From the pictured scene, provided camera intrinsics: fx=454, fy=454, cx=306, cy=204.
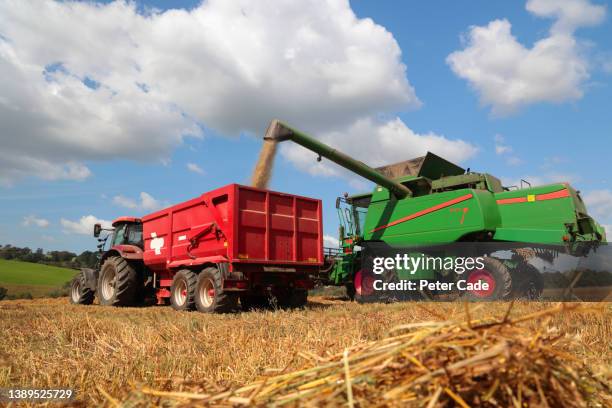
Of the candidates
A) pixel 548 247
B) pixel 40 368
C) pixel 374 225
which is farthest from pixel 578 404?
pixel 374 225

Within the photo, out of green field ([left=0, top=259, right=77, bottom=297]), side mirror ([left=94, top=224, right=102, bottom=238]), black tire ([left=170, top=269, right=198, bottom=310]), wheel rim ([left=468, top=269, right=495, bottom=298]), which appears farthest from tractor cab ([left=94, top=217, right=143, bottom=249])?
green field ([left=0, top=259, right=77, bottom=297])

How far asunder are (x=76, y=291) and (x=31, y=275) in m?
21.8

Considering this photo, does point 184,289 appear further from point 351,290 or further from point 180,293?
point 351,290

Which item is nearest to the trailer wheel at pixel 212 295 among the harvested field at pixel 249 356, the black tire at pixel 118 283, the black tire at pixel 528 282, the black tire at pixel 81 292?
the harvested field at pixel 249 356

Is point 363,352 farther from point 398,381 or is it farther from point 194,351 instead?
point 194,351

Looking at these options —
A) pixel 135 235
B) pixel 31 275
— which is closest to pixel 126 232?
pixel 135 235

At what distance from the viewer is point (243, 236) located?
8.41 meters

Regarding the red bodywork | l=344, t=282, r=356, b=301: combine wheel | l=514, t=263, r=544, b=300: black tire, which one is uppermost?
the red bodywork

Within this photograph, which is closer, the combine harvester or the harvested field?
the harvested field

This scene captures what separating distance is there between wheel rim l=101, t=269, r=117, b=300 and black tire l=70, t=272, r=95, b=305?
108 cm

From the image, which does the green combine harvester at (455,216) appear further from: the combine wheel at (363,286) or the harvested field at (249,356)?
the harvested field at (249,356)

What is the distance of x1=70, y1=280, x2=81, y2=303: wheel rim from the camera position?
13.0 m

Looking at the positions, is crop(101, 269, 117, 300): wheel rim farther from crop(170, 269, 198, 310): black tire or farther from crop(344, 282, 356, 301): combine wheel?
crop(344, 282, 356, 301): combine wheel

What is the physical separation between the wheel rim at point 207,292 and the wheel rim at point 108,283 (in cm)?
405
